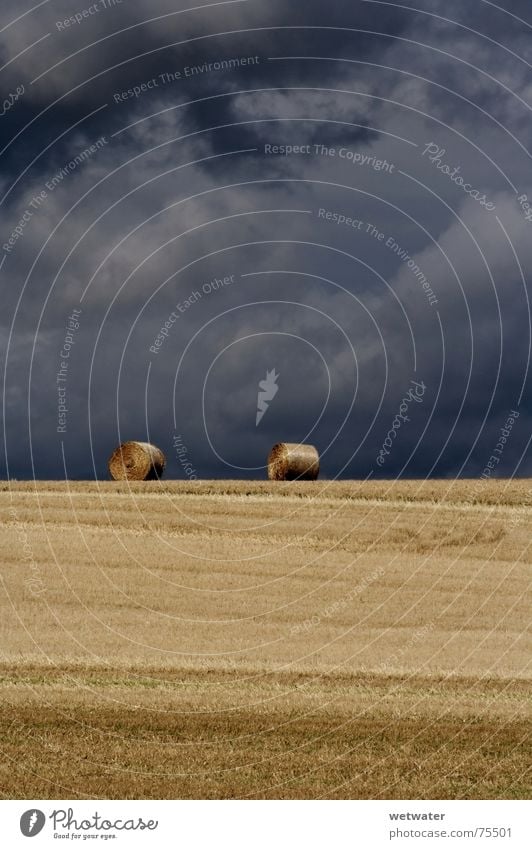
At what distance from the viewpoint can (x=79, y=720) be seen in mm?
15984

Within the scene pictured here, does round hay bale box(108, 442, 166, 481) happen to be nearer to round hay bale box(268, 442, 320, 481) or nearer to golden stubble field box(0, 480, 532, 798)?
golden stubble field box(0, 480, 532, 798)

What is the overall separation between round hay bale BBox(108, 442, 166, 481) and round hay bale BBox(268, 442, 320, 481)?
16.1 ft

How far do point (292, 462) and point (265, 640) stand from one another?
1743 centimetres

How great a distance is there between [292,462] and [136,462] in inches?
264

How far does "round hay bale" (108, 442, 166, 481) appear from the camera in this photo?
42406mm

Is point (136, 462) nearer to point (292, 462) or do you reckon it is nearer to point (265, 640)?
point (292, 462)

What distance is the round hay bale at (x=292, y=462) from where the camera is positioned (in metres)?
42.2

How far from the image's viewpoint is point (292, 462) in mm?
42188

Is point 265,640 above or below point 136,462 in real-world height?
below

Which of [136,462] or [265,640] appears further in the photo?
[136,462]

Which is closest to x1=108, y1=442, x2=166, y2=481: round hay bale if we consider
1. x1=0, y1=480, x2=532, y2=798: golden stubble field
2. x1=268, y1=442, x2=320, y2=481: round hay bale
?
x1=0, y1=480, x2=532, y2=798: golden stubble field

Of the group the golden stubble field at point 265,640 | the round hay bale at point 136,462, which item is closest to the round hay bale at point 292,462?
the golden stubble field at point 265,640

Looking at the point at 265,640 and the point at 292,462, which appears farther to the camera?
the point at 292,462

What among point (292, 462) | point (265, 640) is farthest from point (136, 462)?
point (265, 640)
